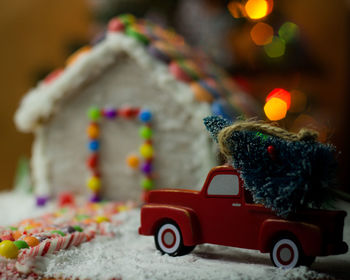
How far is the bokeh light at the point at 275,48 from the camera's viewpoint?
7.98 feet

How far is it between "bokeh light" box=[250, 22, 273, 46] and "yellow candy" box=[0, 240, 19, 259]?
1.90 metres

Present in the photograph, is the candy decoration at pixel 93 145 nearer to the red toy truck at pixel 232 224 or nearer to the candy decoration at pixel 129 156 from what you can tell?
the candy decoration at pixel 129 156

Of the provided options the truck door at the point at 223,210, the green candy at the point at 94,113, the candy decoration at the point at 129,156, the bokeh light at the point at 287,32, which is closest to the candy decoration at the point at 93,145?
the candy decoration at the point at 129,156

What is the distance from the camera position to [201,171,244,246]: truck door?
883 millimetres

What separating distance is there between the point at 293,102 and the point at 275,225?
5.71ft

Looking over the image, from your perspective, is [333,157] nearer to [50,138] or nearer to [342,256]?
[342,256]

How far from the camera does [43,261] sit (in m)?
0.91

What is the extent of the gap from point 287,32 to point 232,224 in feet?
5.76

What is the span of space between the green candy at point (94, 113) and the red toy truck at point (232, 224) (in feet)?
2.98

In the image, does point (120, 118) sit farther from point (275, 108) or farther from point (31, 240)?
point (31, 240)

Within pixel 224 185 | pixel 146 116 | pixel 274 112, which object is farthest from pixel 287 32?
pixel 224 185

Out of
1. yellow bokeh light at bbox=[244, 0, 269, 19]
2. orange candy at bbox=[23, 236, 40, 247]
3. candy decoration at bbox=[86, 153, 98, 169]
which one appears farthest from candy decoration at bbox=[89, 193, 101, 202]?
yellow bokeh light at bbox=[244, 0, 269, 19]

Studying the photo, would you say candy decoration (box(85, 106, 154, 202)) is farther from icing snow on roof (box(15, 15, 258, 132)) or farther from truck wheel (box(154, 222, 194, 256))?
truck wheel (box(154, 222, 194, 256))

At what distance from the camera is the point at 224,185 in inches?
35.7
